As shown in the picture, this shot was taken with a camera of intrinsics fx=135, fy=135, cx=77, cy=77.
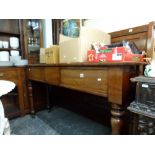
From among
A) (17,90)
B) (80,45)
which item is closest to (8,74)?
(17,90)

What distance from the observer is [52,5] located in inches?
31.0

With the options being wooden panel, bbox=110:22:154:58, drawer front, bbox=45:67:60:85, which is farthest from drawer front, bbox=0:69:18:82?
wooden panel, bbox=110:22:154:58

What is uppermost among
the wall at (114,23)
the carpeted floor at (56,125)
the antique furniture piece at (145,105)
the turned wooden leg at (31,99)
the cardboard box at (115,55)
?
the wall at (114,23)

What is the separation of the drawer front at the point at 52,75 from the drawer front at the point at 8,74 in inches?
23.0

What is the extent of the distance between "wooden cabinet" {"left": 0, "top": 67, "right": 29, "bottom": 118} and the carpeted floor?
10cm

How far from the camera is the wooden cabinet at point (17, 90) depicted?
1620 millimetres

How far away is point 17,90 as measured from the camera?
1752mm

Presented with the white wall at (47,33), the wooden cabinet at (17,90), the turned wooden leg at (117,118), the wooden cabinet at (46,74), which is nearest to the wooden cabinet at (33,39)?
the white wall at (47,33)

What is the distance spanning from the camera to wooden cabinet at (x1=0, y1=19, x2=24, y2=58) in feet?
6.34

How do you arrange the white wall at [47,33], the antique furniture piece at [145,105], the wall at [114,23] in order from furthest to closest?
the white wall at [47,33]
the wall at [114,23]
the antique furniture piece at [145,105]

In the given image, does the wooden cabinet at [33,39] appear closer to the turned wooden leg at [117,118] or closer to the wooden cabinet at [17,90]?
the wooden cabinet at [17,90]
